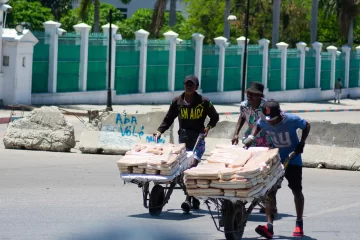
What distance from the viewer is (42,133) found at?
18.8 m

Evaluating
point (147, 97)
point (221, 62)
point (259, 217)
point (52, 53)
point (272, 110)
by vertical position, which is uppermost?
point (221, 62)

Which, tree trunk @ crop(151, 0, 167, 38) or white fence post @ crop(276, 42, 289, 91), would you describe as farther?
tree trunk @ crop(151, 0, 167, 38)

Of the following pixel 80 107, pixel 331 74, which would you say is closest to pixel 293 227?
pixel 80 107

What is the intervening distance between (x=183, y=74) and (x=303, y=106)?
25.8ft

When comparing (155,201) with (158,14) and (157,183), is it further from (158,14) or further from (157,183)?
(158,14)

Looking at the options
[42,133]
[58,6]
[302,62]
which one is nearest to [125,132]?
[42,133]

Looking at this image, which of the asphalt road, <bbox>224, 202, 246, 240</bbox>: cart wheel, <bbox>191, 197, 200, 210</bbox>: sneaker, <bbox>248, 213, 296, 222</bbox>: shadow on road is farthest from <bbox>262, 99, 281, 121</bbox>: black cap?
<bbox>191, 197, 200, 210</bbox>: sneaker

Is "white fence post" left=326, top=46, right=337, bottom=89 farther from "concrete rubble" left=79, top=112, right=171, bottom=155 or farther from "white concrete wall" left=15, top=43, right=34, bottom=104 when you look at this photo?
"concrete rubble" left=79, top=112, right=171, bottom=155

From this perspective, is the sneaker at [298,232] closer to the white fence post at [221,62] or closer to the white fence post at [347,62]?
the white fence post at [221,62]

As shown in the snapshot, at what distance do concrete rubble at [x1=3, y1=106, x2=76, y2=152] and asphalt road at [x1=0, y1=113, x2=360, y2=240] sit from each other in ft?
6.37

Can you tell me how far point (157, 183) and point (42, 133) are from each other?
8365 millimetres

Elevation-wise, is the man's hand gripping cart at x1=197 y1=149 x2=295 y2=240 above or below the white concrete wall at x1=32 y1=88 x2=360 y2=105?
below

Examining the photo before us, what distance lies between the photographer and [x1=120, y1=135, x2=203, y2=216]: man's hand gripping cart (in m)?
10.5

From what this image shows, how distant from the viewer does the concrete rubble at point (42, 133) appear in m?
18.8
